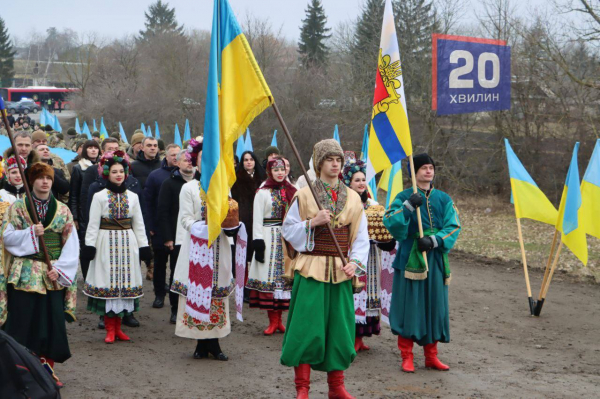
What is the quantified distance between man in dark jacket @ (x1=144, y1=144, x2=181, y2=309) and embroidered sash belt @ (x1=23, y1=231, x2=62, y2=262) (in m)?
2.90

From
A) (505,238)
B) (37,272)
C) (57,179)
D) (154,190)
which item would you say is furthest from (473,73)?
(37,272)

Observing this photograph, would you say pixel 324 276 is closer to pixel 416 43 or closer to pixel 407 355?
pixel 407 355

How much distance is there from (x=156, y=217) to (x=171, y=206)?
549 millimetres

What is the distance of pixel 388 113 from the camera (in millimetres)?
6777

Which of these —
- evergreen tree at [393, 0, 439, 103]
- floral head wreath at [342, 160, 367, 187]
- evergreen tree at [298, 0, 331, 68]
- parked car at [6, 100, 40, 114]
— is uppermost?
evergreen tree at [298, 0, 331, 68]

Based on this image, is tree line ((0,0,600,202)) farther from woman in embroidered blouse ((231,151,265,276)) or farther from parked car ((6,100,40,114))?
parked car ((6,100,40,114))

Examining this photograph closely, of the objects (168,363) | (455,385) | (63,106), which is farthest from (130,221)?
(63,106)

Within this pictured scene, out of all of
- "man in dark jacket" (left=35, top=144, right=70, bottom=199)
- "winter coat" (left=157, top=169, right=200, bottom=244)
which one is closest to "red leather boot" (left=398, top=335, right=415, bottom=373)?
"winter coat" (left=157, top=169, right=200, bottom=244)

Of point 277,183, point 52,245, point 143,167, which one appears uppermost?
point 143,167

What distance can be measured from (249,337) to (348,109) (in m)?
19.0

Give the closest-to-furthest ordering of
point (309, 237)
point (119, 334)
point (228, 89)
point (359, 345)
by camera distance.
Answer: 1. point (309, 237)
2. point (228, 89)
3. point (359, 345)
4. point (119, 334)

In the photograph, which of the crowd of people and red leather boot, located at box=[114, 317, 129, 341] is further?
red leather boot, located at box=[114, 317, 129, 341]

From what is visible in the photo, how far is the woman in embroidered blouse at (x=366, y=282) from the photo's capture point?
23.4ft

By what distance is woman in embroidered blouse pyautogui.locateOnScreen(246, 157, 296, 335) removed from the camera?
8023 millimetres
